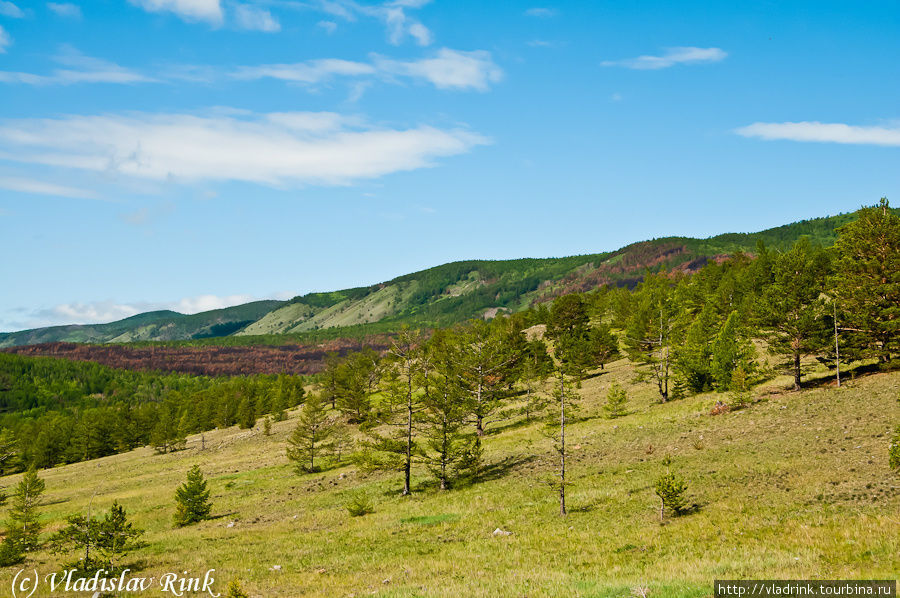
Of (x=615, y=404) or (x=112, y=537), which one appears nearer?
(x=112, y=537)

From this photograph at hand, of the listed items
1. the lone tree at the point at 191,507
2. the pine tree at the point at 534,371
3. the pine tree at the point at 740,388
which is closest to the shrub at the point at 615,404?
the pine tree at the point at 534,371

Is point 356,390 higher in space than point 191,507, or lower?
higher

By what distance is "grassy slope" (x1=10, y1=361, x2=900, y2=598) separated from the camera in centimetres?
1576

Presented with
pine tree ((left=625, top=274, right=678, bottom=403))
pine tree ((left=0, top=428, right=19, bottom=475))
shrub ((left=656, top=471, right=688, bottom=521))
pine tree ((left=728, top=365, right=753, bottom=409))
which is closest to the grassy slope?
shrub ((left=656, top=471, right=688, bottom=521))

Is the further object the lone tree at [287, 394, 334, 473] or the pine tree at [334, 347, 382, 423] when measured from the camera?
the pine tree at [334, 347, 382, 423]

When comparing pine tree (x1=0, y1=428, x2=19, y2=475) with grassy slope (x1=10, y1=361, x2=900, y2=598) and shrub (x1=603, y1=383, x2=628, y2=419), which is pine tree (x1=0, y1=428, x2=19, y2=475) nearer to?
grassy slope (x1=10, y1=361, x2=900, y2=598)

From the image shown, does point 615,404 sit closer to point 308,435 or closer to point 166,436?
point 308,435

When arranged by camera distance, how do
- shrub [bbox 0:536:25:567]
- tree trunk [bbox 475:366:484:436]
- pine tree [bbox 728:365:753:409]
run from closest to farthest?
1. shrub [bbox 0:536:25:567]
2. pine tree [bbox 728:365:753:409]
3. tree trunk [bbox 475:366:484:436]

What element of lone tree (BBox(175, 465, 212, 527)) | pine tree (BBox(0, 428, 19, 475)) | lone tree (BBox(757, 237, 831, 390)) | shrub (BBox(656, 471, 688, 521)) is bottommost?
pine tree (BBox(0, 428, 19, 475))

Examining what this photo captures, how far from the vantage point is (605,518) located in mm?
23859

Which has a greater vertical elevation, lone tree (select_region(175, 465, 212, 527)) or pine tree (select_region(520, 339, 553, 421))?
pine tree (select_region(520, 339, 553, 421))

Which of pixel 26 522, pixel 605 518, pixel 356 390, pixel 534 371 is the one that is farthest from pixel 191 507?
pixel 534 371

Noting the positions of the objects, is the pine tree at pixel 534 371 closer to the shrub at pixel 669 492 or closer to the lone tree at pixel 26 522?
the shrub at pixel 669 492

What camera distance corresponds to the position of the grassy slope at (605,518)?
15758 mm
